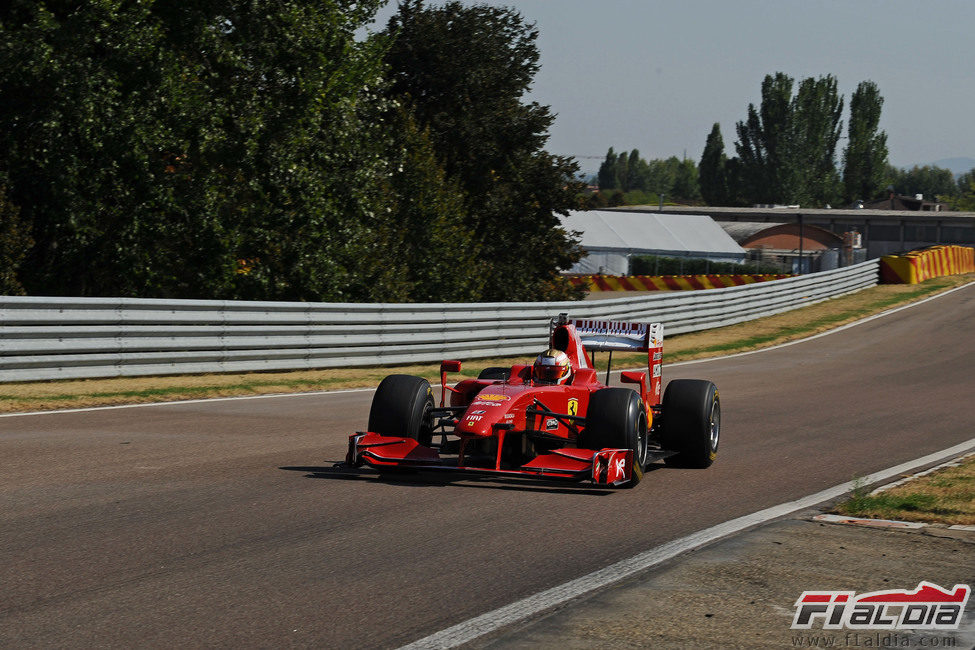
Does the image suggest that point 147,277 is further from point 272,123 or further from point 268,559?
point 268,559

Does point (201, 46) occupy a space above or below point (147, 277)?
above

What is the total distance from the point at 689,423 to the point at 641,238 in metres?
55.9

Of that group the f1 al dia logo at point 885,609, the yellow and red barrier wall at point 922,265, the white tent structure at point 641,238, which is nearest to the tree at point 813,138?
the white tent structure at point 641,238

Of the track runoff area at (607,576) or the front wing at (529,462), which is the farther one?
the front wing at (529,462)

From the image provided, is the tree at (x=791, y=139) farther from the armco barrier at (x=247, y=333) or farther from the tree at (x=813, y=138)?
the armco barrier at (x=247, y=333)

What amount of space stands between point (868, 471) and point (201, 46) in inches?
609

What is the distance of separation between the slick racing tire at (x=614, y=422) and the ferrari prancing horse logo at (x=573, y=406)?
49cm

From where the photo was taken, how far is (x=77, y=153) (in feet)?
65.5

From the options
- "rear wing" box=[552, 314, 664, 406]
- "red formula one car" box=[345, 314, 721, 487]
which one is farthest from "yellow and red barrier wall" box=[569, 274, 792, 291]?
"red formula one car" box=[345, 314, 721, 487]

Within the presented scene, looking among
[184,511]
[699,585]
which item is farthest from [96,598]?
[699,585]

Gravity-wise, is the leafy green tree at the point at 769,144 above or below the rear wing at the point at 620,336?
above

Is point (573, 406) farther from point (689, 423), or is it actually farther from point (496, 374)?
point (689, 423)

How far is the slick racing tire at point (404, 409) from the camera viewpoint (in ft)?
31.5

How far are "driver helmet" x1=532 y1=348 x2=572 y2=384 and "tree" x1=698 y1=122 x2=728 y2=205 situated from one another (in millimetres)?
133359
